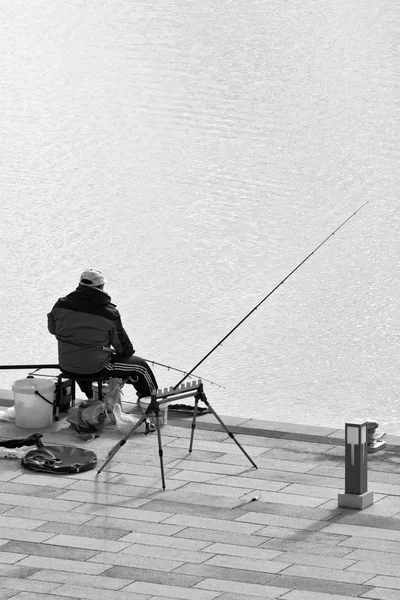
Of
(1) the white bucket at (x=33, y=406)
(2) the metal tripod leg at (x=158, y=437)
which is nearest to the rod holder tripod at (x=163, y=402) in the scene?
(2) the metal tripod leg at (x=158, y=437)

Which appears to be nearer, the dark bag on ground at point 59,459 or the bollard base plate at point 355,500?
the bollard base plate at point 355,500

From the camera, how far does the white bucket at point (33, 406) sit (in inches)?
356

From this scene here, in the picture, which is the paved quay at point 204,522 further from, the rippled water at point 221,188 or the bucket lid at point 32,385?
the rippled water at point 221,188

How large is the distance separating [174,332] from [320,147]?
7127 mm

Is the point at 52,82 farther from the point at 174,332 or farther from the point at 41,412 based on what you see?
the point at 41,412

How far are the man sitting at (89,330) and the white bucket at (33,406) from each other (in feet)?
0.78

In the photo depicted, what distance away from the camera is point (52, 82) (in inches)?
893

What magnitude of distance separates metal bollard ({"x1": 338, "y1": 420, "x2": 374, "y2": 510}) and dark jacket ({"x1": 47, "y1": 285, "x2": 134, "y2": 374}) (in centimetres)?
207

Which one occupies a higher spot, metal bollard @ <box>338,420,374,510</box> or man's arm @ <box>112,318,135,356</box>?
man's arm @ <box>112,318,135,356</box>

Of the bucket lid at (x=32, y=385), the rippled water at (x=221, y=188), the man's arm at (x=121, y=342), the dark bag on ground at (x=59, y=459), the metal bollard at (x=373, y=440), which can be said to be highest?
the rippled water at (x=221, y=188)

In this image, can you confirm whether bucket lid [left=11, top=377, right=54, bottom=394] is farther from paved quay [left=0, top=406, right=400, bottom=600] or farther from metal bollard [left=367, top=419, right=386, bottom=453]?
metal bollard [left=367, top=419, right=386, bottom=453]

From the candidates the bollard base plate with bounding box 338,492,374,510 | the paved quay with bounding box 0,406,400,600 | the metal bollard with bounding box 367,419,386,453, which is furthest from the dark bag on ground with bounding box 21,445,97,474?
the metal bollard with bounding box 367,419,386,453

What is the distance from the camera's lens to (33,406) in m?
9.03

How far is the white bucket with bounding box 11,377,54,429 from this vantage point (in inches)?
356
